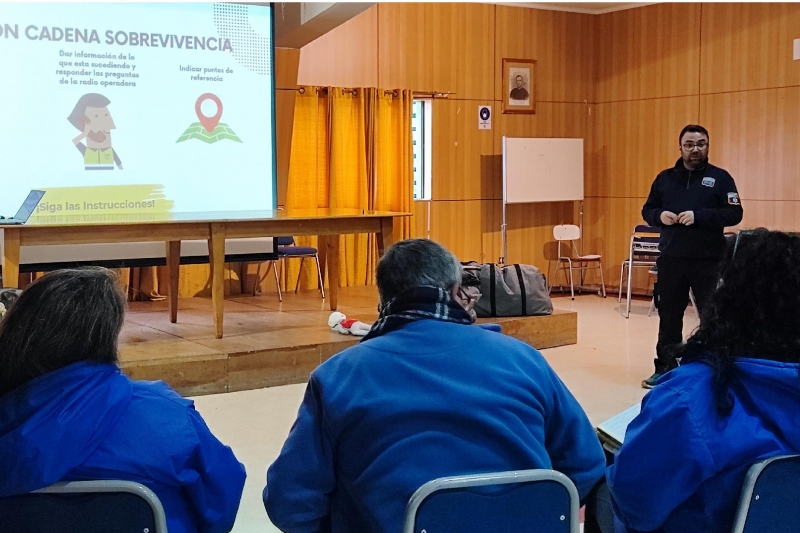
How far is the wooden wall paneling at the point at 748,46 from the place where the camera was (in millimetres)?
7383

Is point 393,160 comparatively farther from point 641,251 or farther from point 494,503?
point 494,503

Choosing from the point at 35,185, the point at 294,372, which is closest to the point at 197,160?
the point at 35,185

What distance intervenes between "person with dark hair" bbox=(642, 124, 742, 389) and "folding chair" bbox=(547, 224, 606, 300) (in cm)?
391

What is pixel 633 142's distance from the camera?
8711 mm

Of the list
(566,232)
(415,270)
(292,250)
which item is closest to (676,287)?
(415,270)

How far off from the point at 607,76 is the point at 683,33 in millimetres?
1000

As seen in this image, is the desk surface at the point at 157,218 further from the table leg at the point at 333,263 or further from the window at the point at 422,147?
the window at the point at 422,147

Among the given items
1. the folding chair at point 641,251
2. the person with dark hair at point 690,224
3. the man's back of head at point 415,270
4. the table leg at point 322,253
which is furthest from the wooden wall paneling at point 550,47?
the man's back of head at point 415,270

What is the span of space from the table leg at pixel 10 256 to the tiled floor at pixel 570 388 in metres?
1.07

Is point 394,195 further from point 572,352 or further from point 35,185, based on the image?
point 35,185

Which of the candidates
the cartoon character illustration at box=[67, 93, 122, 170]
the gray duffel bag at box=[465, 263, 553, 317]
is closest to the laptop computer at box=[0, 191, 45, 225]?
the cartoon character illustration at box=[67, 93, 122, 170]

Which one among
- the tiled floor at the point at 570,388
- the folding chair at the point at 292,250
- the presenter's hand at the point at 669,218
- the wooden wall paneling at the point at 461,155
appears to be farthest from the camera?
the wooden wall paneling at the point at 461,155

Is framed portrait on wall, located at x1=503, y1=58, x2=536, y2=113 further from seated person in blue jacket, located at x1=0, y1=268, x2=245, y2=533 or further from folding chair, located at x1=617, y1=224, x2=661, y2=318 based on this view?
seated person in blue jacket, located at x1=0, y1=268, x2=245, y2=533

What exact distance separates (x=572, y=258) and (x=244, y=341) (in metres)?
4.62
